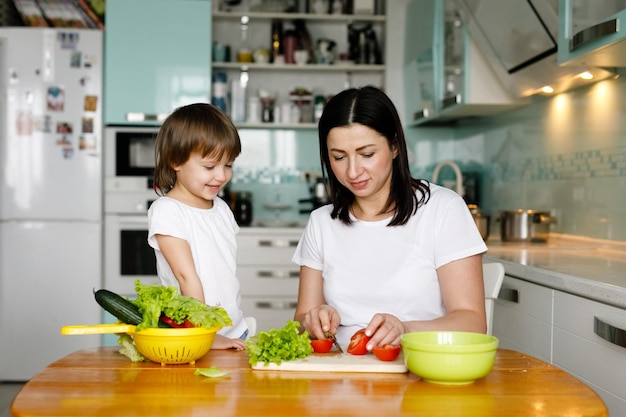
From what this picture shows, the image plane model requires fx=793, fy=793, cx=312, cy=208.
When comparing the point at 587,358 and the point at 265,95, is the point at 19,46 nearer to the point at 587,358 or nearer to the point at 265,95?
the point at 265,95

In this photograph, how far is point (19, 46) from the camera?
14.3ft

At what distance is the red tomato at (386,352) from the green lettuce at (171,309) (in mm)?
293

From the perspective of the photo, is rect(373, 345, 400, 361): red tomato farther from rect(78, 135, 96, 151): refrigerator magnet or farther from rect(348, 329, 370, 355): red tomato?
rect(78, 135, 96, 151): refrigerator magnet

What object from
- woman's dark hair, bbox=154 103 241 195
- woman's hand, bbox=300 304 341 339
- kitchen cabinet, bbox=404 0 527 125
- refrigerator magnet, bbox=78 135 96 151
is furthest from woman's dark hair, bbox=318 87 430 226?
refrigerator magnet, bbox=78 135 96 151

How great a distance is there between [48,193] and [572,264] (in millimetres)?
2991

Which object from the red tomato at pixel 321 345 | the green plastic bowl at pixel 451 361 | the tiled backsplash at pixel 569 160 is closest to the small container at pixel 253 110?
the tiled backsplash at pixel 569 160

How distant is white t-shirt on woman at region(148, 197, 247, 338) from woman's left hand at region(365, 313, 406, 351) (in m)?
0.58

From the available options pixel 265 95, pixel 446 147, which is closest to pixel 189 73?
pixel 265 95

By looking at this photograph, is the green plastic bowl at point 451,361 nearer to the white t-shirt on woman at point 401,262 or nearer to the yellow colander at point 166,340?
the yellow colander at point 166,340

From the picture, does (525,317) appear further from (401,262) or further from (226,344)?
(226,344)

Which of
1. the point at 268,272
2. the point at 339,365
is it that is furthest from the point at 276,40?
the point at 339,365

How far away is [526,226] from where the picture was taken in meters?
3.45

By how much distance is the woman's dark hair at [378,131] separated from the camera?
72.5 inches

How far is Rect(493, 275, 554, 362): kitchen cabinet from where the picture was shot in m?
2.33
